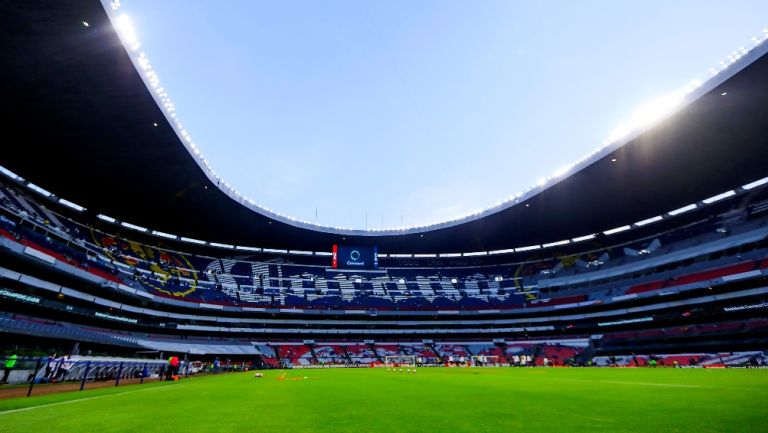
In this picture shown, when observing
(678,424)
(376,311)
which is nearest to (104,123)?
(678,424)

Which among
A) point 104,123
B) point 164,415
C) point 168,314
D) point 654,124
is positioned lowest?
point 164,415

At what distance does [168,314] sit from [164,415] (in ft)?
158

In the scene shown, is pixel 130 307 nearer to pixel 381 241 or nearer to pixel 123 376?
pixel 123 376

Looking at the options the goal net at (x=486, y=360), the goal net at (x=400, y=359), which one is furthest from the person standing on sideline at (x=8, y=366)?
the goal net at (x=486, y=360)

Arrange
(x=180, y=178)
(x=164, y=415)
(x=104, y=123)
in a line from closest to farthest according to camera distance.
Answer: (x=164, y=415), (x=104, y=123), (x=180, y=178)

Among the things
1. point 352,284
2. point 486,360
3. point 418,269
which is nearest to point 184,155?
point 352,284

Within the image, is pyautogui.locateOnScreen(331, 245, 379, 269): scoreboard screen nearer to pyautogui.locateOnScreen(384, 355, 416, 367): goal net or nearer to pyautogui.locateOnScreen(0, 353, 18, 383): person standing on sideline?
pyautogui.locateOnScreen(384, 355, 416, 367): goal net

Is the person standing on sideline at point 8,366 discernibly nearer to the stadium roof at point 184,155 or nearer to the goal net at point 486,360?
the stadium roof at point 184,155

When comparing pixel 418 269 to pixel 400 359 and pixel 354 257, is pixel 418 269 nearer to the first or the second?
pixel 400 359

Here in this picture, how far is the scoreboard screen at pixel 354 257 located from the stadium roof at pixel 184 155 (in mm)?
2079

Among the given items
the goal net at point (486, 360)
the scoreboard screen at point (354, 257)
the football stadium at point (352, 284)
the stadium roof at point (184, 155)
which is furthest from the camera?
the scoreboard screen at point (354, 257)

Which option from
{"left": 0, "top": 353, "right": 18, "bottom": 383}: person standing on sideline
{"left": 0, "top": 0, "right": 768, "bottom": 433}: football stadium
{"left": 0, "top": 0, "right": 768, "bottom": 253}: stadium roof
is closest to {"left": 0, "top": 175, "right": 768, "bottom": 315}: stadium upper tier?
{"left": 0, "top": 0, "right": 768, "bottom": 433}: football stadium

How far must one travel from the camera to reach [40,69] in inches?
847

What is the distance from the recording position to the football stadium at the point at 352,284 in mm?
8195
